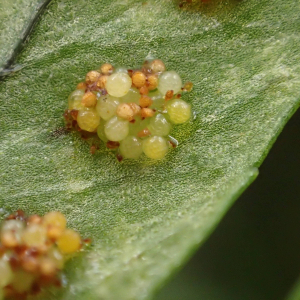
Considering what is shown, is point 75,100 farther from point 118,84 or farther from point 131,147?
point 131,147

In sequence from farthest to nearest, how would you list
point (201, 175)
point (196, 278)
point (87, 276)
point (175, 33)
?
point (196, 278) < point (175, 33) < point (201, 175) < point (87, 276)

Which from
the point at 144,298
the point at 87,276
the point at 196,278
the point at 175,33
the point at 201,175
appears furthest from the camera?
the point at 196,278

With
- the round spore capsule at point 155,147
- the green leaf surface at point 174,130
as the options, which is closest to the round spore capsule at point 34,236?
the green leaf surface at point 174,130

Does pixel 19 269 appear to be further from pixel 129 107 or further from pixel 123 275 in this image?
pixel 129 107

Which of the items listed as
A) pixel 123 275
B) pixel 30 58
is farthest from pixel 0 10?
pixel 123 275

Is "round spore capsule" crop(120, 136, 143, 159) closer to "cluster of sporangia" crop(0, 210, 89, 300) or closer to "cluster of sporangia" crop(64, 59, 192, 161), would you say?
"cluster of sporangia" crop(64, 59, 192, 161)

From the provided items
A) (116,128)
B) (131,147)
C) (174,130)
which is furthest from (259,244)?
(116,128)

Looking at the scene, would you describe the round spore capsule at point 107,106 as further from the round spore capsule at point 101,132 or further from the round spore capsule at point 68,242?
the round spore capsule at point 68,242
